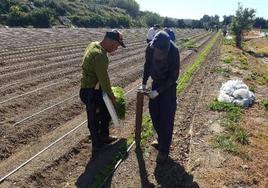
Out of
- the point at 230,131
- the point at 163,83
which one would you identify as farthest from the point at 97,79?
the point at 230,131

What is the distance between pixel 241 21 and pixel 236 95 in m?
33.9

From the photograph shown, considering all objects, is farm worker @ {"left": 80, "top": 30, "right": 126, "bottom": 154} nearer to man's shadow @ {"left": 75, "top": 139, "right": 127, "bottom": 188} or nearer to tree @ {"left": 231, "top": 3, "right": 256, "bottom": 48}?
man's shadow @ {"left": 75, "top": 139, "right": 127, "bottom": 188}

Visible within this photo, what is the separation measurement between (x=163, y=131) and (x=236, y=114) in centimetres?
339

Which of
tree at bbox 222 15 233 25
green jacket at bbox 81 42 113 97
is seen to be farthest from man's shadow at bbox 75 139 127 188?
tree at bbox 222 15 233 25

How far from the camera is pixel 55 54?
68.5 feet

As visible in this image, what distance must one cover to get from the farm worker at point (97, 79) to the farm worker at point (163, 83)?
23.6 inches

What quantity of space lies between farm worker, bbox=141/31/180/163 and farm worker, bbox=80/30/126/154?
0.60 metres

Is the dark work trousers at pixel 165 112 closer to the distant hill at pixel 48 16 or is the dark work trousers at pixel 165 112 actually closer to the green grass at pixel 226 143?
the green grass at pixel 226 143

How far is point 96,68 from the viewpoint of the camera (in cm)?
621

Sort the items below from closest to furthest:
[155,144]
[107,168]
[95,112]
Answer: [107,168] < [95,112] < [155,144]

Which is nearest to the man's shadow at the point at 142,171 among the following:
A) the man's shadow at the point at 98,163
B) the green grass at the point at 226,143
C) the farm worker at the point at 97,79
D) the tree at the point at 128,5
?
the man's shadow at the point at 98,163

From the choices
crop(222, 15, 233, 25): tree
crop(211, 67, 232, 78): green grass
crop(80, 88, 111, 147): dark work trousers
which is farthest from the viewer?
crop(222, 15, 233, 25): tree

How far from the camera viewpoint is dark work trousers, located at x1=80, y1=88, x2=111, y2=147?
21.4ft

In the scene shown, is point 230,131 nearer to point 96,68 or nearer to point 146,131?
point 146,131
